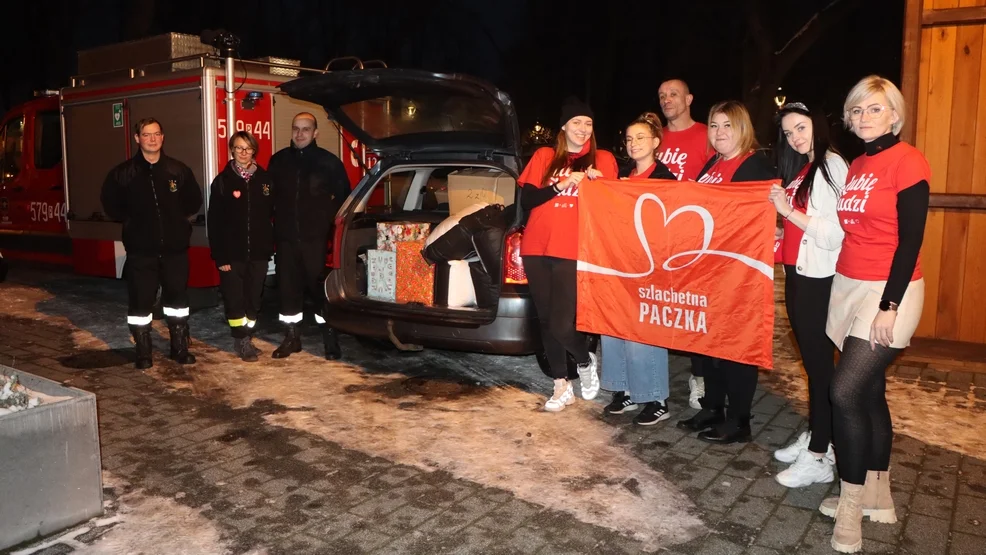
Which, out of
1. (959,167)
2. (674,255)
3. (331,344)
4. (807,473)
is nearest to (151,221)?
(331,344)

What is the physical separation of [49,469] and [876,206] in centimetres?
371

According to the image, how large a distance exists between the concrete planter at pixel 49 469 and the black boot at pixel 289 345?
3.06 m

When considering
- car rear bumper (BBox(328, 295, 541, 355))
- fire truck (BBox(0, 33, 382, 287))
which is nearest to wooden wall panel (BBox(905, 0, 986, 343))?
car rear bumper (BBox(328, 295, 541, 355))

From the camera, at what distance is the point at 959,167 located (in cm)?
666

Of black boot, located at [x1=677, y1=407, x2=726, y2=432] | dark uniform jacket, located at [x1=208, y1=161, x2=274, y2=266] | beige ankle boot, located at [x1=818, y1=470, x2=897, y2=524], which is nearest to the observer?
beige ankle boot, located at [x1=818, y1=470, x2=897, y2=524]

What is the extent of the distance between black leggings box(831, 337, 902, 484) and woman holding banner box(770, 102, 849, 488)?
42cm

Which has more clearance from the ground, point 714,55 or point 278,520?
point 714,55

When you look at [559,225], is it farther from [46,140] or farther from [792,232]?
[46,140]

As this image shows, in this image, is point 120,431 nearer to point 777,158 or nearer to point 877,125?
point 777,158

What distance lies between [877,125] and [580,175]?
1813mm

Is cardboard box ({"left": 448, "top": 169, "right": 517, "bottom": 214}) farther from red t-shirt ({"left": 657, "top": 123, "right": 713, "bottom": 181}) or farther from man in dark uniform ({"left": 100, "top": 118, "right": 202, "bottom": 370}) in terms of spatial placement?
man in dark uniform ({"left": 100, "top": 118, "right": 202, "bottom": 370})

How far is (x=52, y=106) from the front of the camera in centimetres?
1062

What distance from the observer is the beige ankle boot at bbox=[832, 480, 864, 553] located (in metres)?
3.49

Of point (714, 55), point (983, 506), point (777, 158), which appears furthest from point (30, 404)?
point (714, 55)
